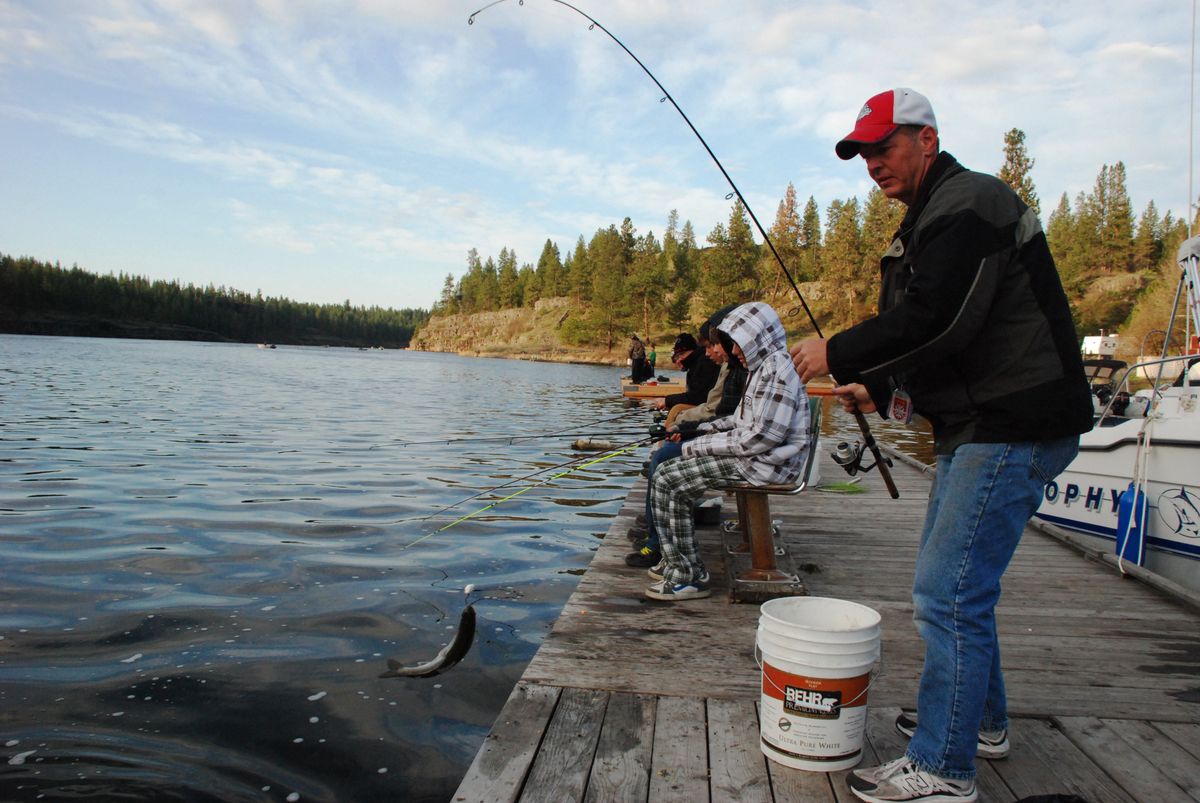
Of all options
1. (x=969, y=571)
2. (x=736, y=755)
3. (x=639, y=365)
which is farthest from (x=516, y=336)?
(x=969, y=571)

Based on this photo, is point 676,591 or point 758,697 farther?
point 676,591

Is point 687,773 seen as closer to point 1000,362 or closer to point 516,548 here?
point 1000,362

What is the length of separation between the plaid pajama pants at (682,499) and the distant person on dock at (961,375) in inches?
92.9

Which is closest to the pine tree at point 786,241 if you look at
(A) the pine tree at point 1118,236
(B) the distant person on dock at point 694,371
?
(A) the pine tree at point 1118,236

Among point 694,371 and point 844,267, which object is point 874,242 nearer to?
point 844,267

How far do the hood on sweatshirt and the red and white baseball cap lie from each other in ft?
7.58

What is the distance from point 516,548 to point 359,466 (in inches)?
239

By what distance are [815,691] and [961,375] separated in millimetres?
1254

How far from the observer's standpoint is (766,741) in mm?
3129

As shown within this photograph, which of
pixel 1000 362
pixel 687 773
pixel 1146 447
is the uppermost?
pixel 1000 362

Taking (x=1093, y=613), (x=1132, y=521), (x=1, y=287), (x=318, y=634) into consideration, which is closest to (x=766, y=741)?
(x=1093, y=613)

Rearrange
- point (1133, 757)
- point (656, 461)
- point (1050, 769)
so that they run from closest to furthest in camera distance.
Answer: point (1050, 769)
point (1133, 757)
point (656, 461)

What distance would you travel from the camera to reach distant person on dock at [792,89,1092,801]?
2533mm

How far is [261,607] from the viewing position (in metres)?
6.29
